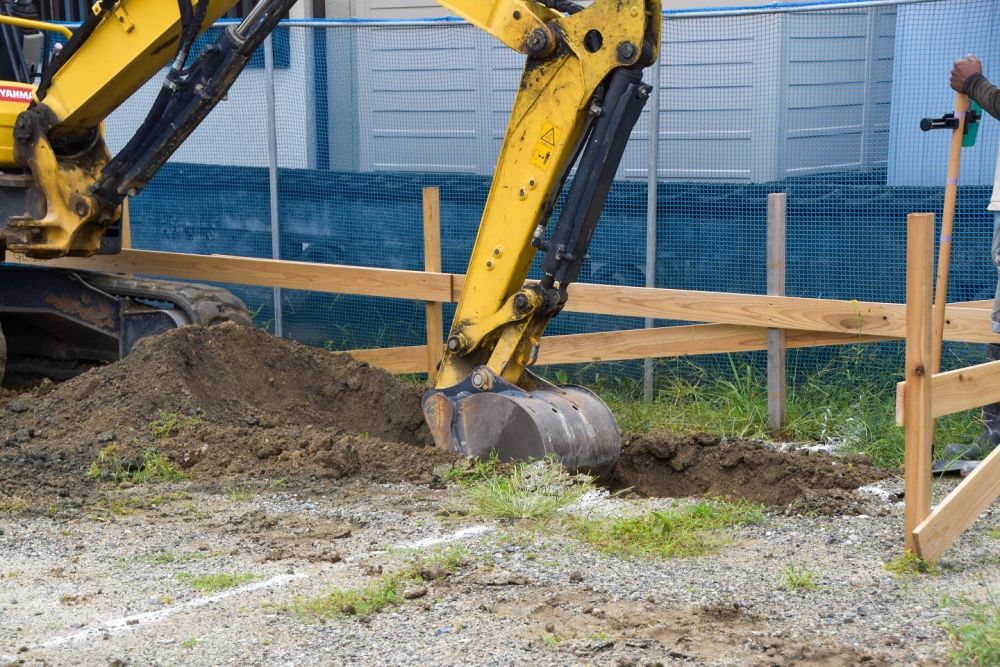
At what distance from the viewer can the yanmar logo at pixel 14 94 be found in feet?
28.3

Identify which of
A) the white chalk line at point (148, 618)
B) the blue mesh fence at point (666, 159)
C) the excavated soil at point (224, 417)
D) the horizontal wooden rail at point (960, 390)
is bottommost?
the white chalk line at point (148, 618)

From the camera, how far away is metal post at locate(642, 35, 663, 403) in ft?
29.7

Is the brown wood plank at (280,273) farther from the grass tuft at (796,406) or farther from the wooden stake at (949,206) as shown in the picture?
the wooden stake at (949,206)

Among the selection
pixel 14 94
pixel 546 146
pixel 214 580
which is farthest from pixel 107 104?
pixel 214 580

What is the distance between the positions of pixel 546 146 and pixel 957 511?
8.91ft

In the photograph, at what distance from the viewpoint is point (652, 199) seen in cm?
911

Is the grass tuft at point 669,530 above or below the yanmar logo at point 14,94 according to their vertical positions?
below

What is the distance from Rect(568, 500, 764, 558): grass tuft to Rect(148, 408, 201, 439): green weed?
2.64 meters

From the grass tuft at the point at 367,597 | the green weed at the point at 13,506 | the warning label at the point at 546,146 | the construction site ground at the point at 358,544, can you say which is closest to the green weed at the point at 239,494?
the construction site ground at the point at 358,544

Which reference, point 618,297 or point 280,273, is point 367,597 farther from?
point 280,273

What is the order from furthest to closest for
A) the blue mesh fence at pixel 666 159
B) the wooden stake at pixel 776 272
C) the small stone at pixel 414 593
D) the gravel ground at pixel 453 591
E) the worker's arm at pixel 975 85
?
the blue mesh fence at pixel 666 159 < the wooden stake at pixel 776 272 < the worker's arm at pixel 975 85 < the small stone at pixel 414 593 < the gravel ground at pixel 453 591

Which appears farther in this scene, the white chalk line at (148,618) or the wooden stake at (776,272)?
the wooden stake at (776,272)

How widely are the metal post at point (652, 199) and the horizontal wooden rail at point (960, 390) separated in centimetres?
368

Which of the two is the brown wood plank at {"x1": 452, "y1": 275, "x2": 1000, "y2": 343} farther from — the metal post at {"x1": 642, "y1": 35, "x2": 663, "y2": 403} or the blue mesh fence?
the blue mesh fence
